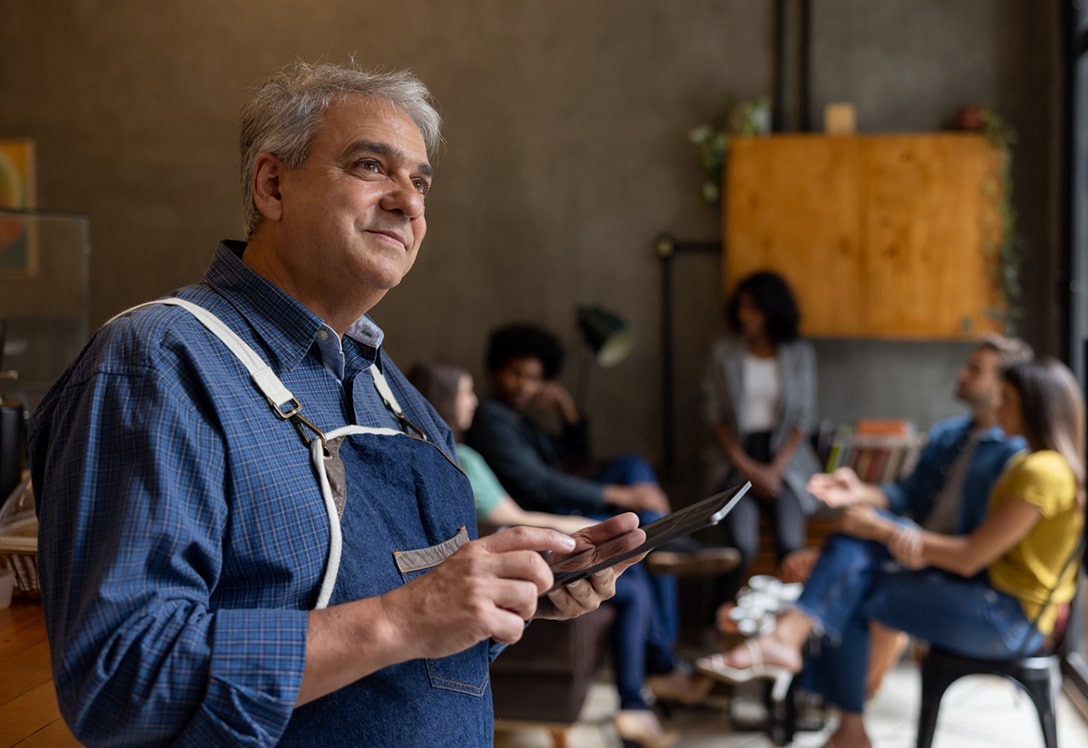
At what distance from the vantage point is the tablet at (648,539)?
107 cm

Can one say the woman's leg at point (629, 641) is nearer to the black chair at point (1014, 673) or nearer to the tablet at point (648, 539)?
the black chair at point (1014, 673)

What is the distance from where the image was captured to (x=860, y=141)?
15.8 feet

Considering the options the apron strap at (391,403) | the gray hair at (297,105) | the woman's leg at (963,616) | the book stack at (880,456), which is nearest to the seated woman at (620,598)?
the woman's leg at (963,616)

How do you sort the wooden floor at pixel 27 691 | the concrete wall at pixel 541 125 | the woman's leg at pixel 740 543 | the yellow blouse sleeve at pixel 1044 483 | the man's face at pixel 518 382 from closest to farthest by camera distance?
the wooden floor at pixel 27 691 < the yellow blouse sleeve at pixel 1044 483 < the man's face at pixel 518 382 < the woman's leg at pixel 740 543 < the concrete wall at pixel 541 125

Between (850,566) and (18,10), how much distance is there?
207 inches

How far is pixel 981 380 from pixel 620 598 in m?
1.58

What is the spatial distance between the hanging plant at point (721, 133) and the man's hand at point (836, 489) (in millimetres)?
2064

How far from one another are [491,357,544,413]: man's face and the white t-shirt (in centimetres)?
104

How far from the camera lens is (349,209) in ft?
4.07

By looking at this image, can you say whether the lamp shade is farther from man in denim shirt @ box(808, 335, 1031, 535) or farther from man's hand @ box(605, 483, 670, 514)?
man in denim shirt @ box(808, 335, 1031, 535)

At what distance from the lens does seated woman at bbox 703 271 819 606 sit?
467cm

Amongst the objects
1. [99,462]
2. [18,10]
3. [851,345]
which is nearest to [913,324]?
[851,345]

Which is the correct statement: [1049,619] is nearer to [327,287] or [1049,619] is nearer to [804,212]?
[804,212]

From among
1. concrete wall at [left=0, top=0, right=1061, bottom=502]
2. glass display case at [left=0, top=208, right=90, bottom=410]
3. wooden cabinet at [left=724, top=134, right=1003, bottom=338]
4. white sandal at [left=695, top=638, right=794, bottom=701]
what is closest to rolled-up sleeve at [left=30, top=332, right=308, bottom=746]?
glass display case at [left=0, top=208, right=90, bottom=410]
